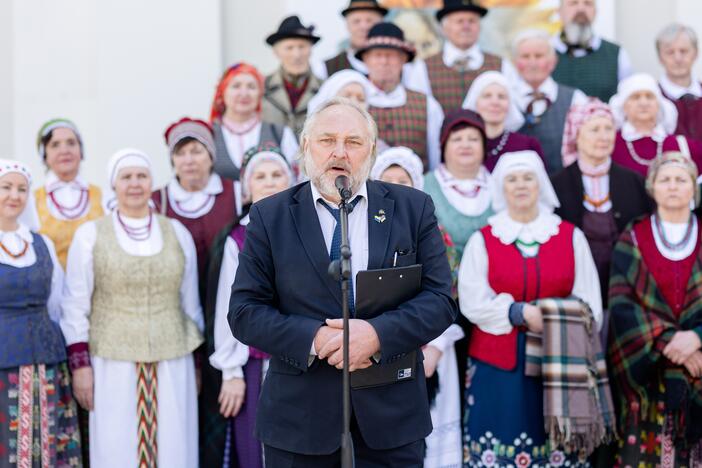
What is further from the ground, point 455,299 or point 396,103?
point 396,103

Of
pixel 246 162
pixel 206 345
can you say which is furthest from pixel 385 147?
pixel 206 345

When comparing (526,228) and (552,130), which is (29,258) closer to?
(526,228)

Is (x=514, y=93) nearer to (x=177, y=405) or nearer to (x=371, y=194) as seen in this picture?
(x=177, y=405)

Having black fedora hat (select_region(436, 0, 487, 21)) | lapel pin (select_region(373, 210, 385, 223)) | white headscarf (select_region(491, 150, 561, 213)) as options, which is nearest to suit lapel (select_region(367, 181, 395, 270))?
lapel pin (select_region(373, 210, 385, 223))

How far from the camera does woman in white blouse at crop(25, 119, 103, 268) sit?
5.55m

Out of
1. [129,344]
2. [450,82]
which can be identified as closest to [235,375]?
[129,344]

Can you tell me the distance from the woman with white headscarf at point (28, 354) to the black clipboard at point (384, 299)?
6.98 feet

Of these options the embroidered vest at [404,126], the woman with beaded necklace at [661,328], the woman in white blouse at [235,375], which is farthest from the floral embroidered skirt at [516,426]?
the embroidered vest at [404,126]

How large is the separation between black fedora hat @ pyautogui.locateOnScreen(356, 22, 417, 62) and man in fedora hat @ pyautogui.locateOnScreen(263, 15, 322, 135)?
1.19 feet

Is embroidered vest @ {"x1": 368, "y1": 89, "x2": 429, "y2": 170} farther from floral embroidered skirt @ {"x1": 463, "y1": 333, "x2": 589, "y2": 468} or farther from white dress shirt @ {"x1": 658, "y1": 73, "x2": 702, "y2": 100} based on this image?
white dress shirt @ {"x1": 658, "y1": 73, "x2": 702, "y2": 100}

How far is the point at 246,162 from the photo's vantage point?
5391mm

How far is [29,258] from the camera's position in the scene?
4797 mm

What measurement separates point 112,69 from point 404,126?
2.31 meters

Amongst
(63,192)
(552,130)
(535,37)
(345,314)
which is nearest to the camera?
(345,314)
